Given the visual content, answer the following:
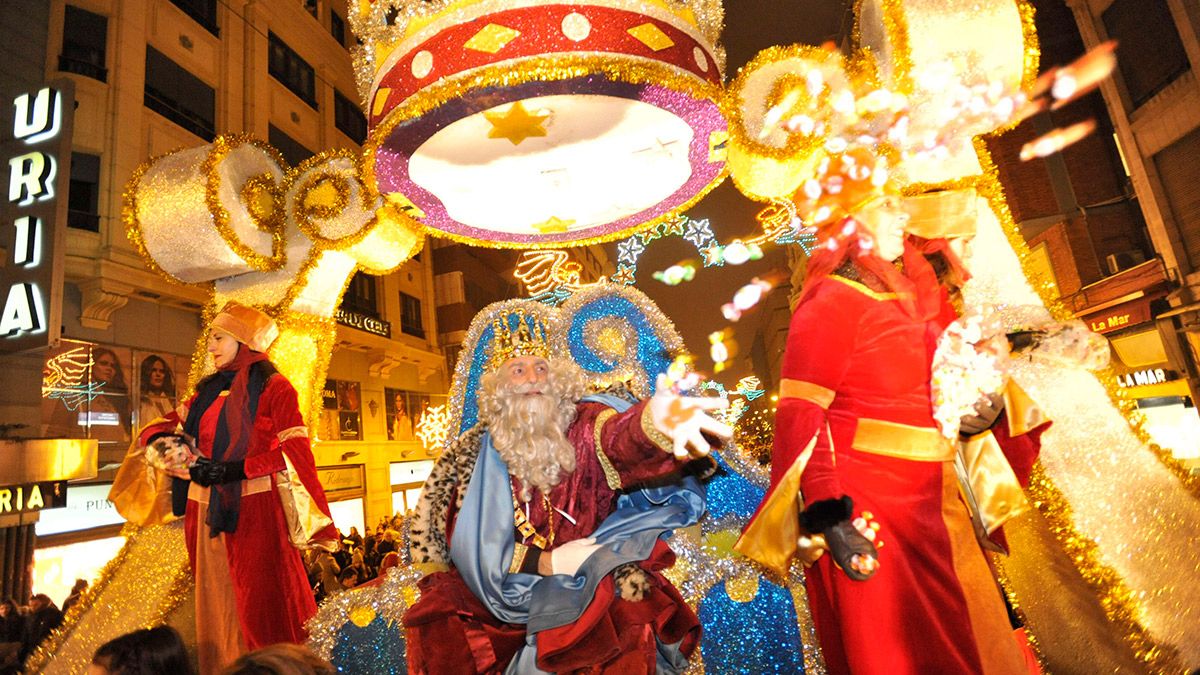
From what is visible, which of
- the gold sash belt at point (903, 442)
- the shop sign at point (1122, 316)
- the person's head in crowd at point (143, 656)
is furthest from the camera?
the shop sign at point (1122, 316)

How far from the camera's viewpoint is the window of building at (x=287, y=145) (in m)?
13.1

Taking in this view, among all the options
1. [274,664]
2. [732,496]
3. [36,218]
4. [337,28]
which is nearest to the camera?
[274,664]

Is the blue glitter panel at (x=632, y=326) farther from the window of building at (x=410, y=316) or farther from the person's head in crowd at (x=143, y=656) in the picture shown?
the window of building at (x=410, y=316)

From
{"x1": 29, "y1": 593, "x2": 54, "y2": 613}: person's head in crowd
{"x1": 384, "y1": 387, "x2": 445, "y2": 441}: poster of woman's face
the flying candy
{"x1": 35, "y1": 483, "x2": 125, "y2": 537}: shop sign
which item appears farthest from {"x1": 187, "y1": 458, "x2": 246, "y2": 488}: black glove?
{"x1": 384, "y1": 387, "x2": 445, "y2": 441}: poster of woman's face

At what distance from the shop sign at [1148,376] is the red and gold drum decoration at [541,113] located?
10910mm

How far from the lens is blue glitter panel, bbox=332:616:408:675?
304cm

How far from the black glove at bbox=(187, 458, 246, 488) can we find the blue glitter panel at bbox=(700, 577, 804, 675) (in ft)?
7.45

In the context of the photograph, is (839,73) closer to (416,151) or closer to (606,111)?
(606,111)

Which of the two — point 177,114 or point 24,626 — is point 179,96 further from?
point 24,626

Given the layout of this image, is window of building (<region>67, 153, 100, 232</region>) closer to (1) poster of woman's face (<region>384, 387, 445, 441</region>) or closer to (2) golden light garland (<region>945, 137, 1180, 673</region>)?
(1) poster of woman's face (<region>384, 387, 445, 441</region>)

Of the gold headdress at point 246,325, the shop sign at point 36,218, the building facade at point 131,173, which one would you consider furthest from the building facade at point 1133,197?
the shop sign at point 36,218

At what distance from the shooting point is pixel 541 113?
2816mm

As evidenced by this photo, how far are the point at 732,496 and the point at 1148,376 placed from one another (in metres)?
11.3

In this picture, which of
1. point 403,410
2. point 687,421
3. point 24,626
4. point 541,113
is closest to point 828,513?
point 687,421
